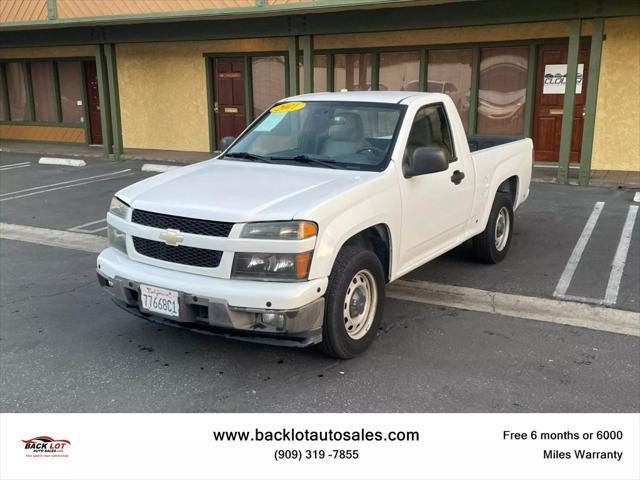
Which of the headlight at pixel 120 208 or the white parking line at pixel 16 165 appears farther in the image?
the white parking line at pixel 16 165

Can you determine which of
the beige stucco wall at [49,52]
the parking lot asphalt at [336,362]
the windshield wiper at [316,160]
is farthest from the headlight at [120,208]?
the beige stucco wall at [49,52]

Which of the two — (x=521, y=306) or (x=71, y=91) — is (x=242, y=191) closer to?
(x=521, y=306)

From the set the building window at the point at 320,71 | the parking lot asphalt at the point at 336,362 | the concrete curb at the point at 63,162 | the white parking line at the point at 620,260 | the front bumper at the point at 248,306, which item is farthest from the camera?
the concrete curb at the point at 63,162

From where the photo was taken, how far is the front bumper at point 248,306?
3.76 meters

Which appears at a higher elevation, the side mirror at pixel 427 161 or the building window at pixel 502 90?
the building window at pixel 502 90

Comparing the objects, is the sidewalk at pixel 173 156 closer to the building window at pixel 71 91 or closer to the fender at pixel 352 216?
the building window at pixel 71 91

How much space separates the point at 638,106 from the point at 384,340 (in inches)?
367

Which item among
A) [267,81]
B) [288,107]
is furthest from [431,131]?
[267,81]

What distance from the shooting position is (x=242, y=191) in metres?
4.26

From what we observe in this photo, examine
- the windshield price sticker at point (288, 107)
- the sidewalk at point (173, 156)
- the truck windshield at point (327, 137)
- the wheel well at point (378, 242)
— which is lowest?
the sidewalk at point (173, 156)

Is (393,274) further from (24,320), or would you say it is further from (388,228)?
(24,320)

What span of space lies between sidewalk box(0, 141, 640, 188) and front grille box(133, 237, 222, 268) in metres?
8.83

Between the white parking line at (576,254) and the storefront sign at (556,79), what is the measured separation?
389cm

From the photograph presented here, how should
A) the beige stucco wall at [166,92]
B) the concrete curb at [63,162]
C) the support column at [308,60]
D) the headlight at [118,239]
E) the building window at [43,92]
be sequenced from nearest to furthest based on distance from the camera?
the headlight at [118,239], the support column at [308,60], the concrete curb at [63,162], the beige stucco wall at [166,92], the building window at [43,92]
